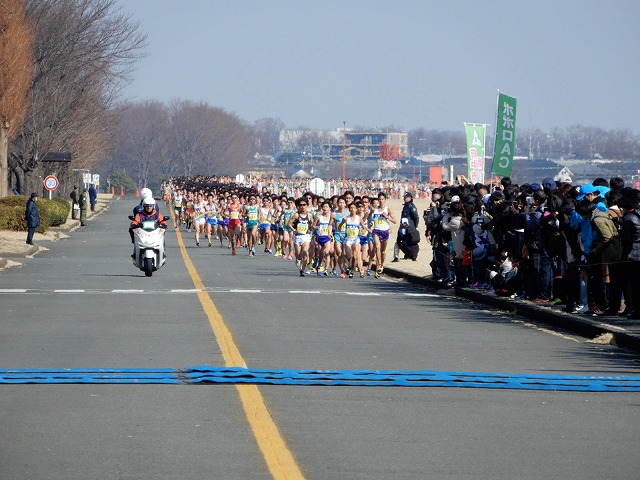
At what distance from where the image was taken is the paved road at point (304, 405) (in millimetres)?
8234

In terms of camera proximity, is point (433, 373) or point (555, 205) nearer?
point (433, 373)

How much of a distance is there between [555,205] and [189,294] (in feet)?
21.9

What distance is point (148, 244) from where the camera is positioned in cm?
2916

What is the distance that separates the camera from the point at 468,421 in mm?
9883

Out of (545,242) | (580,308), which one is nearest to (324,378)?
(580,308)

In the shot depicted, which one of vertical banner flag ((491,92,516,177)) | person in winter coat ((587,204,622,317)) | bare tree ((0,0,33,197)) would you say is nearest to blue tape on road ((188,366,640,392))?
person in winter coat ((587,204,622,317))


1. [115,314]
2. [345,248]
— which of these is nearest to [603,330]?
[115,314]

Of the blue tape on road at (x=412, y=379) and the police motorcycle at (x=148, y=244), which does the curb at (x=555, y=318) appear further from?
the police motorcycle at (x=148, y=244)

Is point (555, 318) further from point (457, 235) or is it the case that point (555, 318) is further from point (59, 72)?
point (59, 72)

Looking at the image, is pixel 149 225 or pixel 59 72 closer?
pixel 149 225

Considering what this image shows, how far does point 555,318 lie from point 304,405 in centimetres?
875

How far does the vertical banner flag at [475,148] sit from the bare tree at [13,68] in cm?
2304

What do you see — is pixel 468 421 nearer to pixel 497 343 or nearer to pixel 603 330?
pixel 497 343

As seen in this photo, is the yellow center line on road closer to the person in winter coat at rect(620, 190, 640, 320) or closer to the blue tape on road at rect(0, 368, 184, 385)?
the blue tape on road at rect(0, 368, 184, 385)
